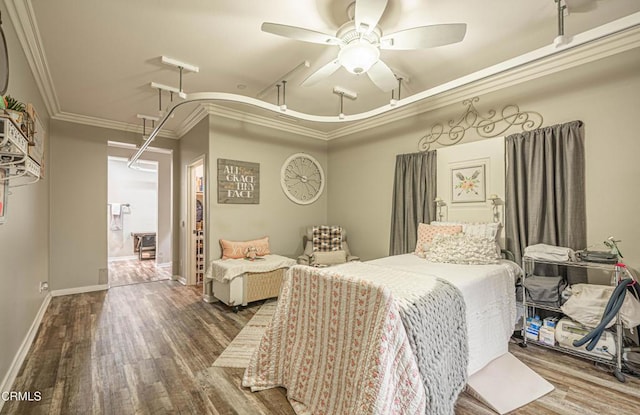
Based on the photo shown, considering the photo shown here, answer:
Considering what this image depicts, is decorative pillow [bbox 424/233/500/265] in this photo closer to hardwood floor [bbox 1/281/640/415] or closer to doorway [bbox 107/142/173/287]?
hardwood floor [bbox 1/281/640/415]

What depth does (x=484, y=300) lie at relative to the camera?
2191 mm

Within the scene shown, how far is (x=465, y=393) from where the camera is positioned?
1.97 m

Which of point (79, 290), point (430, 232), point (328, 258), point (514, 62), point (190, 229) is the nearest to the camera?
point (514, 62)

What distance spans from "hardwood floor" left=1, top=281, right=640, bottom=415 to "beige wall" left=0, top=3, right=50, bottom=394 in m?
0.27

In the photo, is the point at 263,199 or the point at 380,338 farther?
the point at 263,199

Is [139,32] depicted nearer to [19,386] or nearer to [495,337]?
[19,386]

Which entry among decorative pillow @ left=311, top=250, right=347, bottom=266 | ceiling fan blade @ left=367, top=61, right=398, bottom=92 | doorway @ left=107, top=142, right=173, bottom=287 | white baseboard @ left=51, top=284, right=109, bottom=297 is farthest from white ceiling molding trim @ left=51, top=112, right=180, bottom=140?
ceiling fan blade @ left=367, top=61, right=398, bottom=92

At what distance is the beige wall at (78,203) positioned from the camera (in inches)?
167

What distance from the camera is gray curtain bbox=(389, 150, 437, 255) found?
3689 millimetres

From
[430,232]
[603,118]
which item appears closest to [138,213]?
[430,232]

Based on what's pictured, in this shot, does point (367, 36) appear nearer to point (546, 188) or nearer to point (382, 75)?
point (382, 75)

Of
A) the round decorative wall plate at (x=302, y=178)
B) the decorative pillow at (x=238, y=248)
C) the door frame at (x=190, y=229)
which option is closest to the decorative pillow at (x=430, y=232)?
the decorative pillow at (x=238, y=248)

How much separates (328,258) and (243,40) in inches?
111

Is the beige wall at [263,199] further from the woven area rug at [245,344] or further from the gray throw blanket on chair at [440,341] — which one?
the gray throw blanket on chair at [440,341]
